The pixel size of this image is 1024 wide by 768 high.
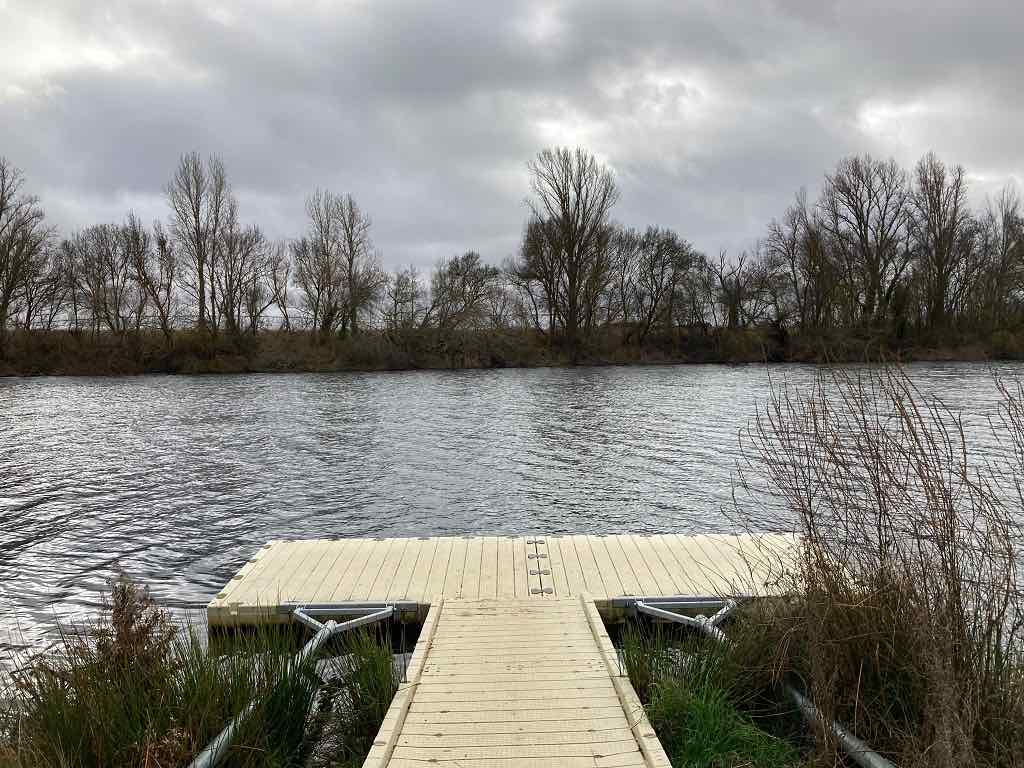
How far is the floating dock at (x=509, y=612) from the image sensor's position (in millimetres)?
3186

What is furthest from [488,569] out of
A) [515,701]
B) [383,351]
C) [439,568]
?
[383,351]

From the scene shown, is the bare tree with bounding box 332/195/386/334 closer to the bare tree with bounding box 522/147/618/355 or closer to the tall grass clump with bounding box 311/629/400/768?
the bare tree with bounding box 522/147/618/355

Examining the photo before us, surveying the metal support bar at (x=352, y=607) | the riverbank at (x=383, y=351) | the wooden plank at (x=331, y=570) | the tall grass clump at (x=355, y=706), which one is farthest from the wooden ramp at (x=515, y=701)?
the riverbank at (x=383, y=351)

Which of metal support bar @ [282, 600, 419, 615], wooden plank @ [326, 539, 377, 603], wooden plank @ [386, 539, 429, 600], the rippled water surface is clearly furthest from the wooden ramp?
the rippled water surface

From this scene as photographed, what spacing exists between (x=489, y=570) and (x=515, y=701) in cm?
247

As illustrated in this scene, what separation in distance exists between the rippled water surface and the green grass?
4.36 meters

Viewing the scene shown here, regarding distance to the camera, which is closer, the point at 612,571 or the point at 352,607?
the point at 352,607

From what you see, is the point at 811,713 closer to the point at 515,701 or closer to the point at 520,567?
the point at 515,701

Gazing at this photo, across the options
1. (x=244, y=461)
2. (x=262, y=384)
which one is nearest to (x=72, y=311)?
(x=262, y=384)

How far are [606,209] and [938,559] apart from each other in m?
50.6

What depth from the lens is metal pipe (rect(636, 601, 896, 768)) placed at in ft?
10.4

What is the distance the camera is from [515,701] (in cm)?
364

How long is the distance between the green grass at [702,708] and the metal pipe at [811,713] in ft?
0.62

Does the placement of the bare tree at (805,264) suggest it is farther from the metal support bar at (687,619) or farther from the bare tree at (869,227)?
the metal support bar at (687,619)
